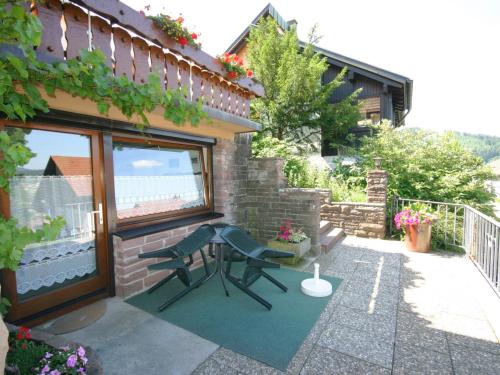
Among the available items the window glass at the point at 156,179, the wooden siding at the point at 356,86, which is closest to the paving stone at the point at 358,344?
the window glass at the point at 156,179

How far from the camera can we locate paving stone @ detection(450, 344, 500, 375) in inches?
79.8

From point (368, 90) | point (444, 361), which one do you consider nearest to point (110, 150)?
point (444, 361)

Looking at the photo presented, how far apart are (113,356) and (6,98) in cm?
207

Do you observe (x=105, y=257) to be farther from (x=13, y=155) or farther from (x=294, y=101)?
(x=294, y=101)

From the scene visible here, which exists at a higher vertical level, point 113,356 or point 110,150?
point 110,150

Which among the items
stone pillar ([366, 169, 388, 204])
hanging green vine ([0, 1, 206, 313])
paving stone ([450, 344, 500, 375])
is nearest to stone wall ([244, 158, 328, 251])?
stone pillar ([366, 169, 388, 204])

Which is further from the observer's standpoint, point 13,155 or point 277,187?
point 277,187

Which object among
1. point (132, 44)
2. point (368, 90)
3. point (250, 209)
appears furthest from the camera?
point (368, 90)

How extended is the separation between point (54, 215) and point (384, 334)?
3.50m

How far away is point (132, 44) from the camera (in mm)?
2729

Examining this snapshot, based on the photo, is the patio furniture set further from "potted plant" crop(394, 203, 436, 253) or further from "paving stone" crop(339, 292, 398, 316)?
"potted plant" crop(394, 203, 436, 253)

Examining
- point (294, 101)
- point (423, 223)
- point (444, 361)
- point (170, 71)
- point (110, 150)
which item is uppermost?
point (294, 101)

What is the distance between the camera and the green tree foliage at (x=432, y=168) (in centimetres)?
596

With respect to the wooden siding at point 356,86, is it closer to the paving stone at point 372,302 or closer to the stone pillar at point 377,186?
the stone pillar at point 377,186
